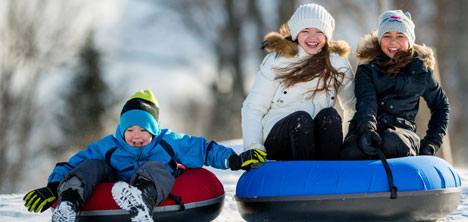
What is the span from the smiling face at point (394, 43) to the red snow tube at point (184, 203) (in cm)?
132

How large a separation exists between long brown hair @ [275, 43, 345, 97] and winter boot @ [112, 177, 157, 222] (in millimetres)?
1132

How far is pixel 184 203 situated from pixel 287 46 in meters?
1.13

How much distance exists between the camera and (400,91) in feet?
10.7

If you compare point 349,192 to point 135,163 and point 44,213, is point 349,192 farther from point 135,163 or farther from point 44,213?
point 44,213

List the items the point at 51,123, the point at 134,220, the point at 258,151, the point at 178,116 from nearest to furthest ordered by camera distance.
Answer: the point at 134,220 → the point at 258,151 → the point at 51,123 → the point at 178,116

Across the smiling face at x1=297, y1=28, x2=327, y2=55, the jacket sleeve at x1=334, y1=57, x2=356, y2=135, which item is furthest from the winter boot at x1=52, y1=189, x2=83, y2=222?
the jacket sleeve at x1=334, y1=57, x2=356, y2=135

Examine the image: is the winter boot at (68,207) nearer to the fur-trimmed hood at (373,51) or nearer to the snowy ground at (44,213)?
the snowy ground at (44,213)

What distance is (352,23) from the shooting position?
1666 centimetres

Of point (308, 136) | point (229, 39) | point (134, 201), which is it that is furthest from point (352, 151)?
point (229, 39)

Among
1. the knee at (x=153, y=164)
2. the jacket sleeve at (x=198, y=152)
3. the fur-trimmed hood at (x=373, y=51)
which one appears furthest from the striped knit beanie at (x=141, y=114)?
the fur-trimmed hood at (x=373, y=51)

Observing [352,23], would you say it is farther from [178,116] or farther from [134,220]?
[134,220]

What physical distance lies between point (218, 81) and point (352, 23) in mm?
4861

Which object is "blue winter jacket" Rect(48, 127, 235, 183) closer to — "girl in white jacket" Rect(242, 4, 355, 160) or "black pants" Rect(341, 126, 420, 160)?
"girl in white jacket" Rect(242, 4, 355, 160)

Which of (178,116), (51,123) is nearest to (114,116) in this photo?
(51,123)
